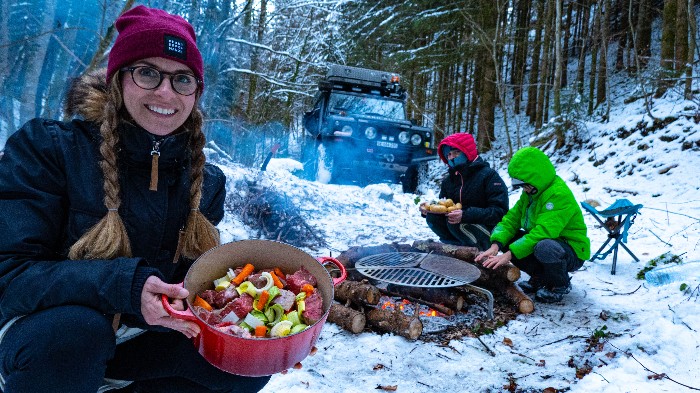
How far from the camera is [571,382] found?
7.68 feet

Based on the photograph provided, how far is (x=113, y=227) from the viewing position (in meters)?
1.45

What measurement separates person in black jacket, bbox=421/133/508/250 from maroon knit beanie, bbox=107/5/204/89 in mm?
3207

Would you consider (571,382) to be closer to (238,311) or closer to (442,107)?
(238,311)

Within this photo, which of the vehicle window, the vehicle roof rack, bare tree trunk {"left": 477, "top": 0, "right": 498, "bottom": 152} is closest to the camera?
the vehicle window

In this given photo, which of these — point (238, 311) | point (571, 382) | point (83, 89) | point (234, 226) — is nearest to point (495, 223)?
point (571, 382)

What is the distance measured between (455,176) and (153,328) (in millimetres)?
3783

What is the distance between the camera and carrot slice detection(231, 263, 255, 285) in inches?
60.1

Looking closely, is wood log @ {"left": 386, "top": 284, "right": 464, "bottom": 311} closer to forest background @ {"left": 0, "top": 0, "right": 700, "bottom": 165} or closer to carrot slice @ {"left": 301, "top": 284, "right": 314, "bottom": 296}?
carrot slice @ {"left": 301, "top": 284, "right": 314, "bottom": 296}

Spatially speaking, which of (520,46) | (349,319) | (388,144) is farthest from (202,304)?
(520,46)

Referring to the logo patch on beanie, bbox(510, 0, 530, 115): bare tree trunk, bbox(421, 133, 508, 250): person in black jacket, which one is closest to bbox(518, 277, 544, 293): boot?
bbox(421, 133, 508, 250): person in black jacket

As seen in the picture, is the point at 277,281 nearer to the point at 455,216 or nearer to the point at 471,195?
the point at 455,216

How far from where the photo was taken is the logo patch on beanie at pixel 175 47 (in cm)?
155

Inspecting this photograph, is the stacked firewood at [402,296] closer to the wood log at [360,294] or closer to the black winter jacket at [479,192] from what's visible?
the wood log at [360,294]

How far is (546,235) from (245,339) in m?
3.04
